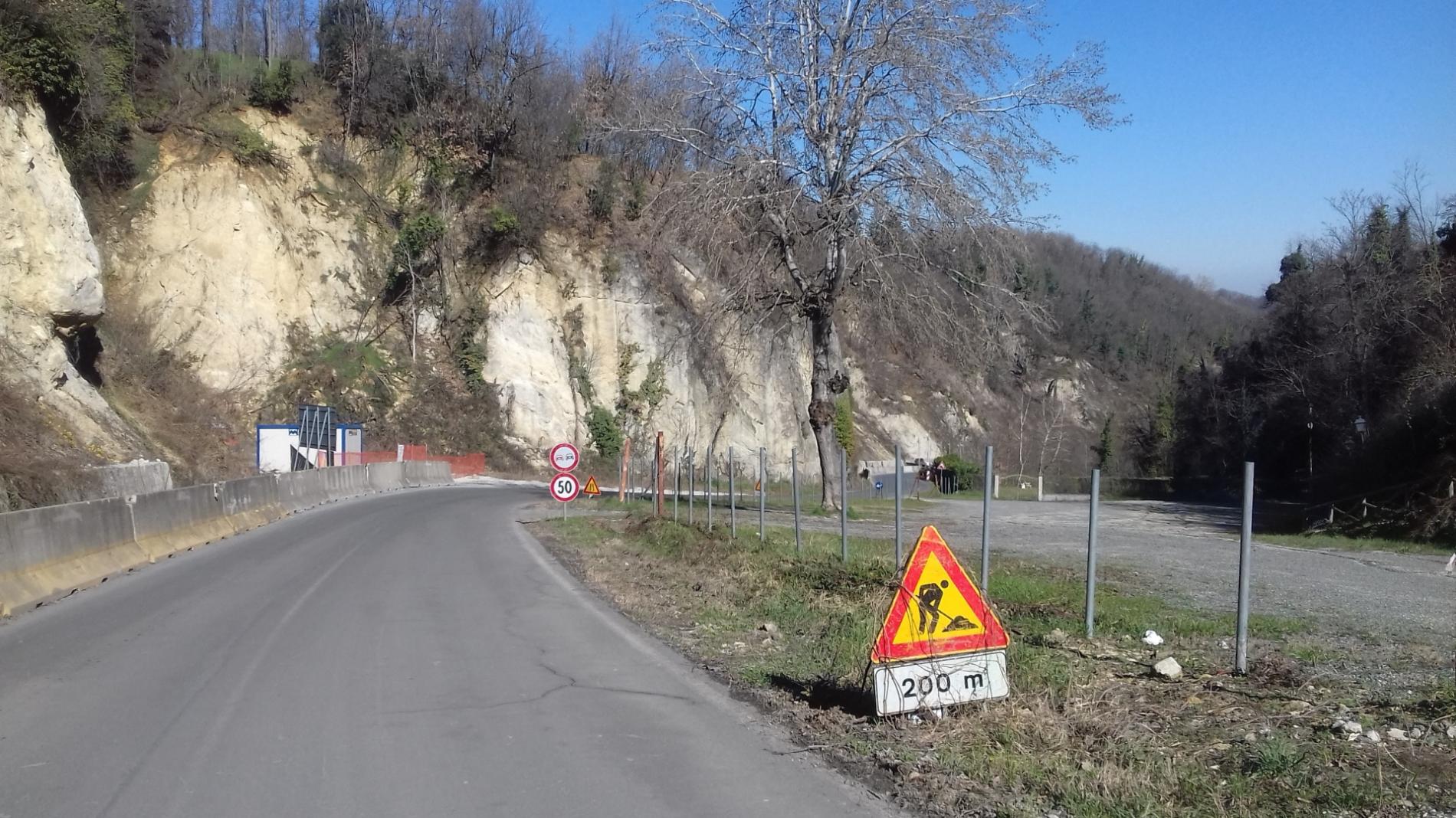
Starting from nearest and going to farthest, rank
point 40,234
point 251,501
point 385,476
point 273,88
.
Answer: point 251,501 < point 40,234 < point 385,476 < point 273,88

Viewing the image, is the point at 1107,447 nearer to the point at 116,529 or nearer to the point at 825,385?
the point at 825,385

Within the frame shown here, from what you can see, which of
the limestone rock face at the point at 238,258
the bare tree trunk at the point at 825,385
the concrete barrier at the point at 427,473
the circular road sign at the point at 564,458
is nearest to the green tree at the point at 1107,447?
the concrete barrier at the point at 427,473

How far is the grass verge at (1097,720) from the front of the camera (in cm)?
567

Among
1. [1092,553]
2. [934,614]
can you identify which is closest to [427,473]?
[1092,553]

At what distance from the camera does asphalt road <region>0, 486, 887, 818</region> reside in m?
5.84

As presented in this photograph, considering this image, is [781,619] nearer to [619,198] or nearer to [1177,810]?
[1177,810]

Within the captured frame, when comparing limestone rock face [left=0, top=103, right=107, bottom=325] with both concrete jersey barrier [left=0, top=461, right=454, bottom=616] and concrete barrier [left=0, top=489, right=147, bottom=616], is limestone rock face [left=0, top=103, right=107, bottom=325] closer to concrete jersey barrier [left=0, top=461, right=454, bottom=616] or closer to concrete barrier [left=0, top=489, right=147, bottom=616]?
concrete jersey barrier [left=0, top=461, right=454, bottom=616]

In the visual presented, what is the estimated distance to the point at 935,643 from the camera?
23.6ft

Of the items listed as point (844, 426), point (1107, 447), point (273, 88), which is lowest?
point (1107, 447)

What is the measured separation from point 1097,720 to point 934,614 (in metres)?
1.15

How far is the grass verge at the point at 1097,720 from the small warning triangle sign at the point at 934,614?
17.7 inches

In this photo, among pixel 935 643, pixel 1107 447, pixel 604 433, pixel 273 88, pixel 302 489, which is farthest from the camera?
pixel 1107 447

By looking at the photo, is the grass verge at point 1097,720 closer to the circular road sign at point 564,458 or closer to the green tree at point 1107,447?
the circular road sign at point 564,458

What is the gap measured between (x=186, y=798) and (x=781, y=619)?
6.64 m
